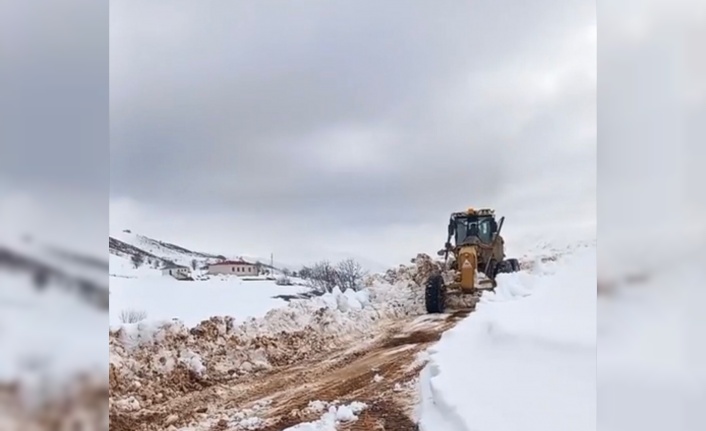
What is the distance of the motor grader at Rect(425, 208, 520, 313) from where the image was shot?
1687 mm

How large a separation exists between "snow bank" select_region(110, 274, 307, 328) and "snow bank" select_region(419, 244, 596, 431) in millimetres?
562

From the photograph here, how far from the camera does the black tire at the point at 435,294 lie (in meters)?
1.72

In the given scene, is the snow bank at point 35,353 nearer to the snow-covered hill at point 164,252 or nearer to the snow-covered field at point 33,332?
the snow-covered field at point 33,332

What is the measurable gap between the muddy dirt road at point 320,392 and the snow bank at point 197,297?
22 centimetres

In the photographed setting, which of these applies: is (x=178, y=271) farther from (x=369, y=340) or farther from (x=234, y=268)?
(x=369, y=340)

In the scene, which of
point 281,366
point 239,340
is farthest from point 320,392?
point 239,340

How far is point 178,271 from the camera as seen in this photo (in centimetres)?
175

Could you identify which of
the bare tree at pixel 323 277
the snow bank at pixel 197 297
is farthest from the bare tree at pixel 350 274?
the snow bank at pixel 197 297

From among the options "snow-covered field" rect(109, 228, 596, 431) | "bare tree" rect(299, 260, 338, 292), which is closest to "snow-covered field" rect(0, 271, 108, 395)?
"snow-covered field" rect(109, 228, 596, 431)

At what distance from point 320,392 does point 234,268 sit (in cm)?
49

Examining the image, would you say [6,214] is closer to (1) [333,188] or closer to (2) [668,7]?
(1) [333,188]

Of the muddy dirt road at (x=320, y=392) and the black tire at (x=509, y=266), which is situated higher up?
the black tire at (x=509, y=266)

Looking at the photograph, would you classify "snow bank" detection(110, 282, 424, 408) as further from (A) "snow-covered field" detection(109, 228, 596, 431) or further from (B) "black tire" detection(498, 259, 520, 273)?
(B) "black tire" detection(498, 259, 520, 273)

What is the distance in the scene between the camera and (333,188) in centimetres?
173
